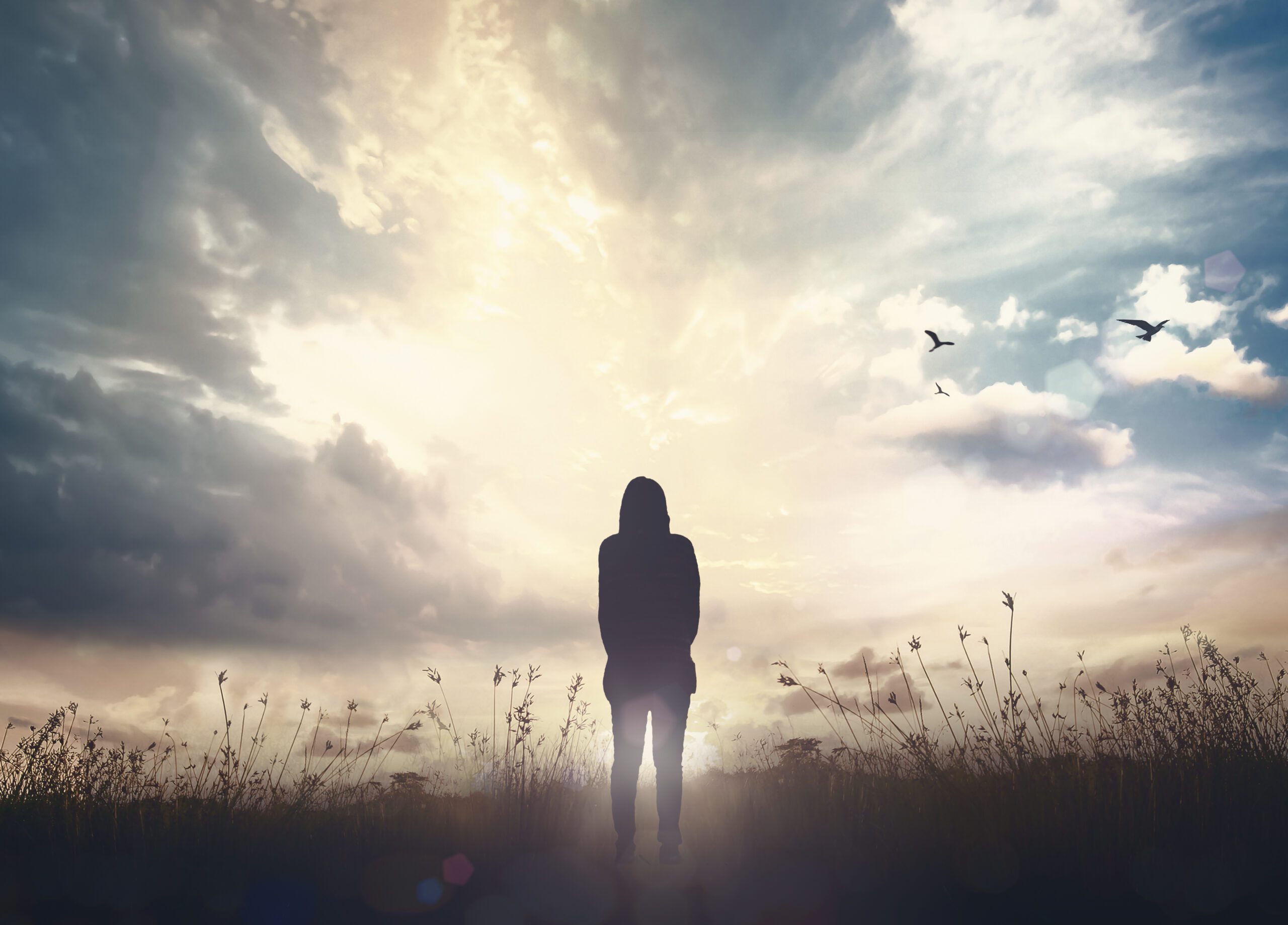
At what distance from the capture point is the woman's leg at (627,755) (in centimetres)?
503

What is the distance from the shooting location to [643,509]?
569 cm

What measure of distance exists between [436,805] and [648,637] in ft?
9.21

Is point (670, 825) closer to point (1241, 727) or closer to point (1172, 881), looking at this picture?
point (1172, 881)

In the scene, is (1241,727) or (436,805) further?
(436,805)

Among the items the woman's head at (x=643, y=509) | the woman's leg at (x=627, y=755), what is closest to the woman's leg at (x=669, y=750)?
the woman's leg at (x=627, y=755)

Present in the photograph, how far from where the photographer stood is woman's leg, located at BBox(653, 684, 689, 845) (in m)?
5.02

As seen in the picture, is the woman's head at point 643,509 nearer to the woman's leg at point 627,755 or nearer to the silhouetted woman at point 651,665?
the silhouetted woman at point 651,665

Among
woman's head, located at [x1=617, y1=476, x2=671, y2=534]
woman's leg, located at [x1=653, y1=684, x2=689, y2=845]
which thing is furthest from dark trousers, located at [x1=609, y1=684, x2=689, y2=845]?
woman's head, located at [x1=617, y1=476, x2=671, y2=534]

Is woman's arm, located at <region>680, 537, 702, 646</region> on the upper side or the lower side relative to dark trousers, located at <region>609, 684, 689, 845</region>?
upper

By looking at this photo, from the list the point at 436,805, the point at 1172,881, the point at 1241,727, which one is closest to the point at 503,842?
the point at 436,805

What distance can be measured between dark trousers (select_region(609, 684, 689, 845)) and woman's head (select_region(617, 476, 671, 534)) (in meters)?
1.32

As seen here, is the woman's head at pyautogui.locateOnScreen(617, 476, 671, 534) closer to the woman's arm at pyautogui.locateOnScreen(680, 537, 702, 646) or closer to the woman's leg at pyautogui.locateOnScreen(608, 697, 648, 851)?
the woman's arm at pyautogui.locateOnScreen(680, 537, 702, 646)

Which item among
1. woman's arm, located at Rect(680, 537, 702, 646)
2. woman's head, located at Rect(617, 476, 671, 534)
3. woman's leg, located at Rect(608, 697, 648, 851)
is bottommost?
woman's leg, located at Rect(608, 697, 648, 851)

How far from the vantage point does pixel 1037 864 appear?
388 cm
